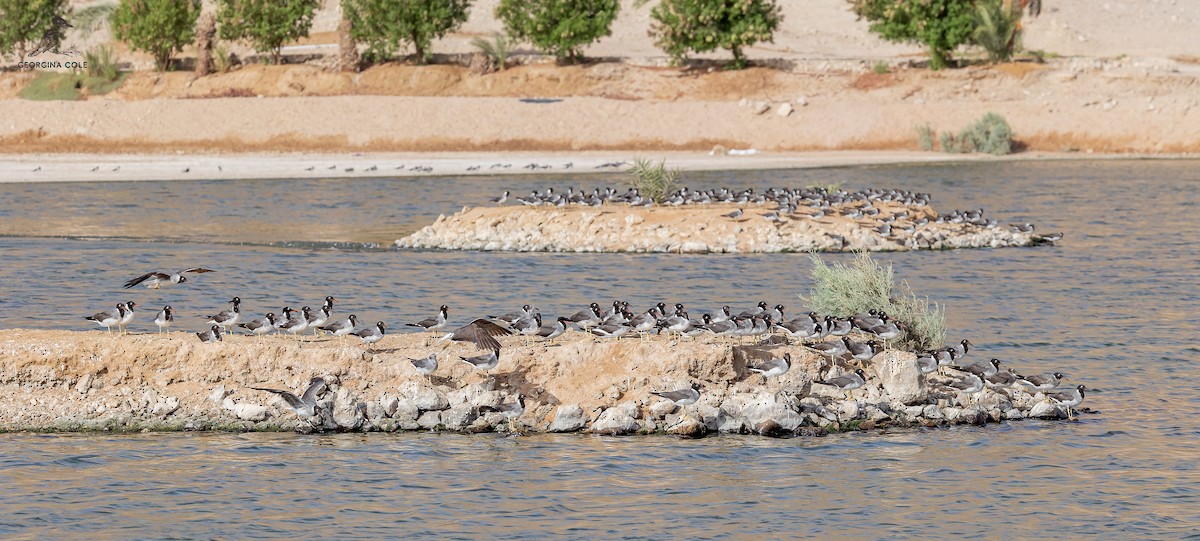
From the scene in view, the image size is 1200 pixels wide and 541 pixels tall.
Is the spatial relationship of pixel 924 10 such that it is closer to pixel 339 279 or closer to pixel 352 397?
pixel 339 279

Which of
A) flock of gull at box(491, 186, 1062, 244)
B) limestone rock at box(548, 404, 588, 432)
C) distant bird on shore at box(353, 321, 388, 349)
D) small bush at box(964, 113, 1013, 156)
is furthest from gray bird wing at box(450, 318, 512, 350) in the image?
small bush at box(964, 113, 1013, 156)

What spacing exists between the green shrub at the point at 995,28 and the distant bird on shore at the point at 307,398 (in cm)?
6689

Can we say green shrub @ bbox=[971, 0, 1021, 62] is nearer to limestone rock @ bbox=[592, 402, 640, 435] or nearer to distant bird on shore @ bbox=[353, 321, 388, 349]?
distant bird on shore @ bbox=[353, 321, 388, 349]

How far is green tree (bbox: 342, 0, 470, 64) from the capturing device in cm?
8556

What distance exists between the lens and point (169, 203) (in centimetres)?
5403

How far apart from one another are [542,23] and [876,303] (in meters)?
63.2

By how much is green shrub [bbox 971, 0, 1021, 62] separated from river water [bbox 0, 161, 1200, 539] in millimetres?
38937

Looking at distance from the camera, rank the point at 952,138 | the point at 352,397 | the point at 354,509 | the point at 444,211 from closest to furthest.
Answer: the point at 354,509 → the point at 352,397 → the point at 444,211 → the point at 952,138

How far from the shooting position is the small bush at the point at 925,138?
74.5m

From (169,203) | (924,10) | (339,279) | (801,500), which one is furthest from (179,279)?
(924,10)

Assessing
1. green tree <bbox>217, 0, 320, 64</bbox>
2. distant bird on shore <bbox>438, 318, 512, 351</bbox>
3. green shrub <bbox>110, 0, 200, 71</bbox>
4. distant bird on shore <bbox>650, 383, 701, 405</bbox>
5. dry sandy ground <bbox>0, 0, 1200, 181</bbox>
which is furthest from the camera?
green tree <bbox>217, 0, 320, 64</bbox>

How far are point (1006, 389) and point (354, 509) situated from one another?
918 centimetres

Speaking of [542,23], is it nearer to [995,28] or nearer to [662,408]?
[995,28]

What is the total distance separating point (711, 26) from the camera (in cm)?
8494
